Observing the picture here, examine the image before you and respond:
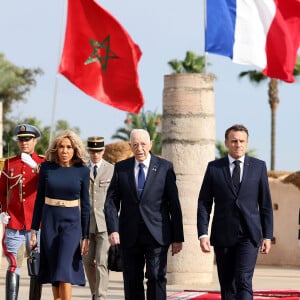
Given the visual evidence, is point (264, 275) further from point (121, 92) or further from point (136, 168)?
point (136, 168)

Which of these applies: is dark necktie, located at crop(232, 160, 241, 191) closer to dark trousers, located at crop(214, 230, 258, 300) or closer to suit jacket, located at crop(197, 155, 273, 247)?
suit jacket, located at crop(197, 155, 273, 247)

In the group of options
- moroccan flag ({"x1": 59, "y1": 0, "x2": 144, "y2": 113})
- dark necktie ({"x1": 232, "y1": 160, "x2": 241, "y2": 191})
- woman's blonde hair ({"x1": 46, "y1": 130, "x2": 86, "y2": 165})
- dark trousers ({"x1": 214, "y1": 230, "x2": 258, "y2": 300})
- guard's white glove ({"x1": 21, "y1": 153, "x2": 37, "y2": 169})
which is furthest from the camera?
moroccan flag ({"x1": 59, "y1": 0, "x2": 144, "y2": 113})

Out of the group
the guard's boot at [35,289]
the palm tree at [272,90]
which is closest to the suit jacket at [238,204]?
the guard's boot at [35,289]

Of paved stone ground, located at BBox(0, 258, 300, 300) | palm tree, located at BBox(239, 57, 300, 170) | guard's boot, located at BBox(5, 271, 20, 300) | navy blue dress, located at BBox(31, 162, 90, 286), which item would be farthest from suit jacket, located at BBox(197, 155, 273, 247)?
palm tree, located at BBox(239, 57, 300, 170)

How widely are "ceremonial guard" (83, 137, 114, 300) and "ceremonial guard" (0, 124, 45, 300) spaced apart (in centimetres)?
122

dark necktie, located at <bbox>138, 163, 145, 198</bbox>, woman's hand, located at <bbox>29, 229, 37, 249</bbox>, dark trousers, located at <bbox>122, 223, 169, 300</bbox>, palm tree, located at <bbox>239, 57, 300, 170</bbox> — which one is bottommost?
dark trousers, located at <bbox>122, 223, 169, 300</bbox>

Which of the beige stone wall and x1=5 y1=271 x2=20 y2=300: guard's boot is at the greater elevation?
the beige stone wall

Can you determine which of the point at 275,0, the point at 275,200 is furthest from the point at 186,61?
the point at 275,0

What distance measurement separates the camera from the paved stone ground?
1642 centimetres

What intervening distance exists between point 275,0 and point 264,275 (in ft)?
15.5

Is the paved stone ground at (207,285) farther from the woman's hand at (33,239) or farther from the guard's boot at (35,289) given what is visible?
the woman's hand at (33,239)

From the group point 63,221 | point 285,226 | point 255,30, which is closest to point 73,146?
point 63,221

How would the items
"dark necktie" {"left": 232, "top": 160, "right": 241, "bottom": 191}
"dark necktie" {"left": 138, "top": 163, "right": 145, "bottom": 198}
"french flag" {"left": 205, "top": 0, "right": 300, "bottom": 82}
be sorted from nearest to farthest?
1. "dark necktie" {"left": 232, "top": 160, "right": 241, "bottom": 191}
2. "dark necktie" {"left": 138, "top": 163, "right": 145, "bottom": 198}
3. "french flag" {"left": 205, "top": 0, "right": 300, "bottom": 82}

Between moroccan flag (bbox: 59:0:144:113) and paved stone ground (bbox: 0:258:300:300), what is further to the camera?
moroccan flag (bbox: 59:0:144:113)
